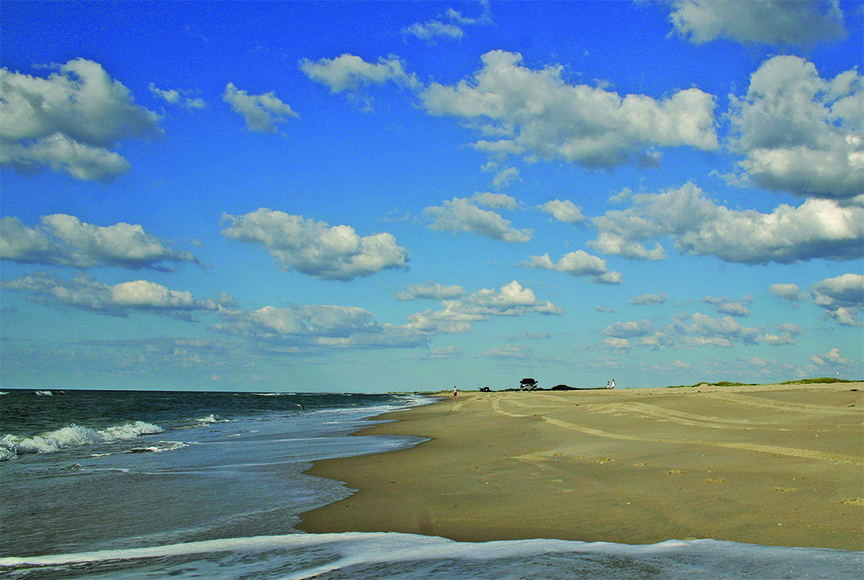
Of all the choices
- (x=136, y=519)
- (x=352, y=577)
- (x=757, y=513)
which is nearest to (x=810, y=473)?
(x=757, y=513)

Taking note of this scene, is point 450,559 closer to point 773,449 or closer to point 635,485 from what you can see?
point 635,485

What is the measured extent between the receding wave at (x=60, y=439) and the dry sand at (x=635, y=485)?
A: 44.7 feet

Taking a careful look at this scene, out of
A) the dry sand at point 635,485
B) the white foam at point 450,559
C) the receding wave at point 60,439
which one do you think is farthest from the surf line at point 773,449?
the receding wave at point 60,439

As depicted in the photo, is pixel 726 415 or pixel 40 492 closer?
pixel 40 492

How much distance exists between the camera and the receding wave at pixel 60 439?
21.2 meters

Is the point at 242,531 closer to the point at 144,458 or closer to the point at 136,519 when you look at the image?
the point at 136,519

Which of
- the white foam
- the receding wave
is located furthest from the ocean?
the receding wave

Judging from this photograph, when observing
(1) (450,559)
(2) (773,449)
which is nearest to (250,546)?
(1) (450,559)

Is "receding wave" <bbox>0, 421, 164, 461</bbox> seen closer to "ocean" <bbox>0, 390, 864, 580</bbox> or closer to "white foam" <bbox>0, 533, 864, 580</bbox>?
"ocean" <bbox>0, 390, 864, 580</bbox>

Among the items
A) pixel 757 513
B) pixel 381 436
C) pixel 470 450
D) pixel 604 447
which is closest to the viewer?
pixel 757 513

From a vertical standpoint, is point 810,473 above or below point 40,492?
above

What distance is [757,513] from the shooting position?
24.5 ft

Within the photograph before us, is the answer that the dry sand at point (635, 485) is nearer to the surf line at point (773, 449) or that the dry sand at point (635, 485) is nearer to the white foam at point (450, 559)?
the surf line at point (773, 449)

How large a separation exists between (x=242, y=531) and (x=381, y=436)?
1762cm
